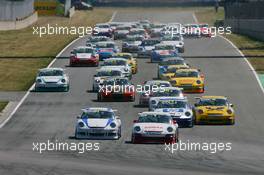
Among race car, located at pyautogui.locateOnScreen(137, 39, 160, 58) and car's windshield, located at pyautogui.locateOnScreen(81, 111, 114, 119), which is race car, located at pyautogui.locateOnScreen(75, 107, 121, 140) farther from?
race car, located at pyautogui.locateOnScreen(137, 39, 160, 58)

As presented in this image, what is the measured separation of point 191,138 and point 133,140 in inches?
103

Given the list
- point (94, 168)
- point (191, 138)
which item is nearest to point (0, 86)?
point (191, 138)

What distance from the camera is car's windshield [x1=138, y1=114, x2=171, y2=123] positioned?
38.4 metres

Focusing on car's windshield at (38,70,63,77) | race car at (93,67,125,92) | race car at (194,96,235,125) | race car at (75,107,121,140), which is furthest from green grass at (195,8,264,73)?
race car at (75,107,121,140)

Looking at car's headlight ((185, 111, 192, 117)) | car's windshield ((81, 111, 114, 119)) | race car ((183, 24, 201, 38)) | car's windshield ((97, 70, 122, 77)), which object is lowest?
race car ((183, 24, 201, 38))

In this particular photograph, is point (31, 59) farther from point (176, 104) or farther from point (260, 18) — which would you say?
point (176, 104)

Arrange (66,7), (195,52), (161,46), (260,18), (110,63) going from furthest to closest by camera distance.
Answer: (66,7)
(260,18)
(195,52)
(161,46)
(110,63)

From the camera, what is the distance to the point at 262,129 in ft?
139

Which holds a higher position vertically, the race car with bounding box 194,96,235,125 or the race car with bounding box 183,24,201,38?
the race car with bounding box 194,96,235,125

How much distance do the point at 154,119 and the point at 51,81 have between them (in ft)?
63.6

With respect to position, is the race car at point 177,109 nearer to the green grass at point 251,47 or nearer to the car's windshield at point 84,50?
the green grass at point 251,47

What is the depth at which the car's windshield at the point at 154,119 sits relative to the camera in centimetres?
3838

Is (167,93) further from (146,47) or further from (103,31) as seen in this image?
(103,31)

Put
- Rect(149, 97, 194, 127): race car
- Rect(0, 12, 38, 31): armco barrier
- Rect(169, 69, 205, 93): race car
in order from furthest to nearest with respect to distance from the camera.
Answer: Rect(0, 12, 38, 31): armco barrier → Rect(169, 69, 205, 93): race car → Rect(149, 97, 194, 127): race car
